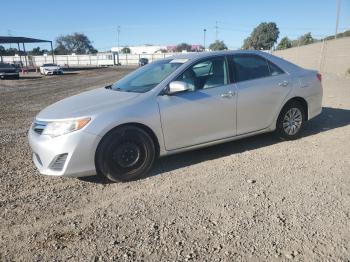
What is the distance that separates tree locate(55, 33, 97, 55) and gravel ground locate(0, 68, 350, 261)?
136 metres

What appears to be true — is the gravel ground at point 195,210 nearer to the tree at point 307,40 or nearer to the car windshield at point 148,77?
the car windshield at point 148,77

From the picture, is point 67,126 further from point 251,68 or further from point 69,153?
point 251,68

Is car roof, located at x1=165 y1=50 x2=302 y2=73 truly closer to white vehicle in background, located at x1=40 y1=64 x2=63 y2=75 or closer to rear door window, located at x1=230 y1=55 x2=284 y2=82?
rear door window, located at x1=230 y1=55 x2=284 y2=82

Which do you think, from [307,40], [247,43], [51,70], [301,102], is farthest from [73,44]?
[301,102]

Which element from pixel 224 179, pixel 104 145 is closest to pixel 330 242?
pixel 224 179

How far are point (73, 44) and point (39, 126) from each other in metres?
143

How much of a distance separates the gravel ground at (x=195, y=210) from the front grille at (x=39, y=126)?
696 mm

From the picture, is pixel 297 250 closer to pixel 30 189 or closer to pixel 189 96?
pixel 189 96

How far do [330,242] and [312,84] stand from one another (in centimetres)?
394

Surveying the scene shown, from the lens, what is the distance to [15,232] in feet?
12.2

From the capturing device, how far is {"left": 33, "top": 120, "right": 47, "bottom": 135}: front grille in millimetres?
4781

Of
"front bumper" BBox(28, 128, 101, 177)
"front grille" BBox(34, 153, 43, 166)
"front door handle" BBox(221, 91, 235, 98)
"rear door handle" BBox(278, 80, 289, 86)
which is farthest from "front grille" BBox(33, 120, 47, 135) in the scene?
"rear door handle" BBox(278, 80, 289, 86)

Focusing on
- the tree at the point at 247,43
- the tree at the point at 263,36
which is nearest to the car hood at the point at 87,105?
the tree at the point at 247,43

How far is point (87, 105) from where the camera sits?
495 cm
